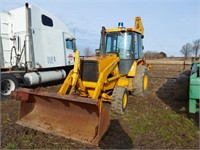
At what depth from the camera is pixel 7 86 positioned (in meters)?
7.73

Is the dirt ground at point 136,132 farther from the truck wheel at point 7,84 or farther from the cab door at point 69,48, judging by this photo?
the cab door at point 69,48

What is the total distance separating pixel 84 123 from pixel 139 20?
5693 millimetres

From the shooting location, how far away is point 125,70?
7.23 m

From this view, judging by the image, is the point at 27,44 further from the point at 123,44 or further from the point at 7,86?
the point at 123,44

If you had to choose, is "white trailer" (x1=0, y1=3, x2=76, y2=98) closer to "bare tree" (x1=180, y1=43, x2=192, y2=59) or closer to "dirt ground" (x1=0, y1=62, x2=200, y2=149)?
"dirt ground" (x1=0, y1=62, x2=200, y2=149)

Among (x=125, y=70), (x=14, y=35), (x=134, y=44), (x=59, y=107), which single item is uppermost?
(x=14, y=35)

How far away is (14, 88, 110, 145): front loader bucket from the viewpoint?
13.6 ft

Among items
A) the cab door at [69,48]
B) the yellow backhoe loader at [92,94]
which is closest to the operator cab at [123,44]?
the yellow backhoe loader at [92,94]

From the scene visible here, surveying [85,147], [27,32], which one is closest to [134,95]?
[85,147]

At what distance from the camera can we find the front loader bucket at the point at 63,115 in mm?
4152

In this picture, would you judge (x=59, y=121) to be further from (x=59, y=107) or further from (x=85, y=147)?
(x=85, y=147)

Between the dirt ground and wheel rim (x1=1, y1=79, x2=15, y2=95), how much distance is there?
1186 millimetres

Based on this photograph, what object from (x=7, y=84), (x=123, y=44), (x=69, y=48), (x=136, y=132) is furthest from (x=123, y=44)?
(x=69, y=48)

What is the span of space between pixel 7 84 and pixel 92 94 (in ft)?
11.9
